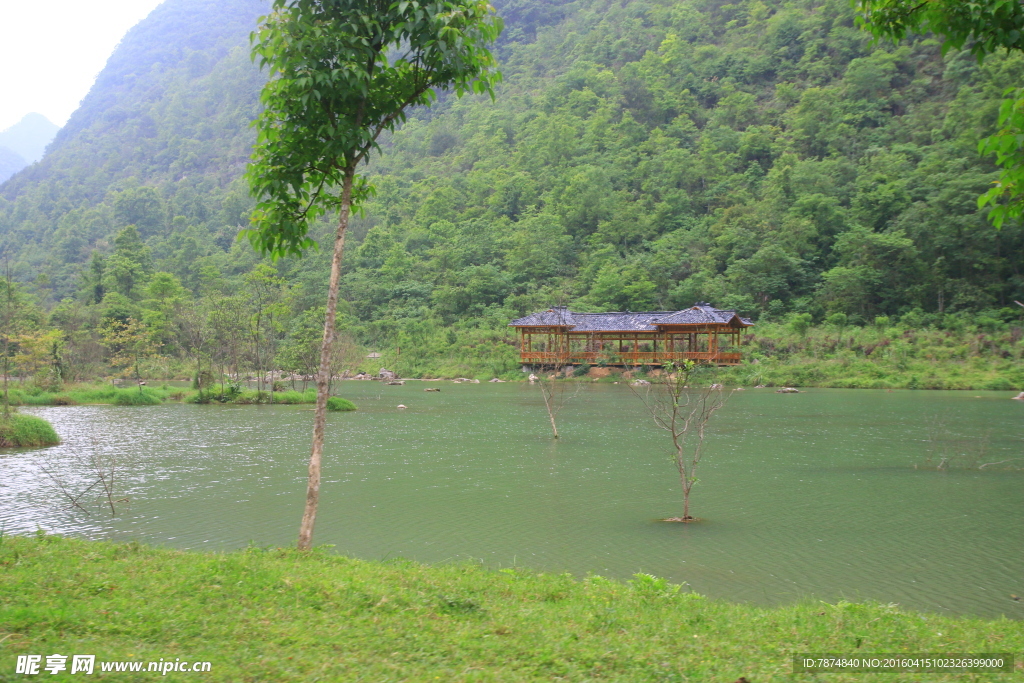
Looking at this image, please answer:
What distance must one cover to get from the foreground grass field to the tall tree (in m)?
1.22

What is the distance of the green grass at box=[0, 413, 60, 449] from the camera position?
15483 millimetres

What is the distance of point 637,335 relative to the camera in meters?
38.0

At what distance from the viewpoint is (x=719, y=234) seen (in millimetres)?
50375

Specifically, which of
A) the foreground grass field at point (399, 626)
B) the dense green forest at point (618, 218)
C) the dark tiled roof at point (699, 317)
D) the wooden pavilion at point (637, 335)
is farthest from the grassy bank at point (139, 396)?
the foreground grass field at point (399, 626)

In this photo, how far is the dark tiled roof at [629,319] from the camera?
1385 inches

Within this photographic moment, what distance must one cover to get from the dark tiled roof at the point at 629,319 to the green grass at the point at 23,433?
2376 cm

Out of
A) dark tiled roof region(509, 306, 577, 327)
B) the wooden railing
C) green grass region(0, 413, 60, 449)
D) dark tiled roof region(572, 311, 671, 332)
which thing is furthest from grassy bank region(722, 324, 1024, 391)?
green grass region(0, 413, 60, 449)

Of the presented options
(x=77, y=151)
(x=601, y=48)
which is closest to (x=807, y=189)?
(x=601, y=48)

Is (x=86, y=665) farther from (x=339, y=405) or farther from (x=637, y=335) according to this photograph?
(x=637, y=335)

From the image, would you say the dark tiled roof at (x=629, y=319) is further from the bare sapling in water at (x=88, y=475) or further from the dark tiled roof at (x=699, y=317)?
the bare sapling in water at (x=88, y=475)

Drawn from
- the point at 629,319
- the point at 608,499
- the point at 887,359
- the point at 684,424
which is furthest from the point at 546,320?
the point at 608,499

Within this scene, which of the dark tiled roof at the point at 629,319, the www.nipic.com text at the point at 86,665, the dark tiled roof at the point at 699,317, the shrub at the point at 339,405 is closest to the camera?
the www.nipic.com text at the point at 86,665

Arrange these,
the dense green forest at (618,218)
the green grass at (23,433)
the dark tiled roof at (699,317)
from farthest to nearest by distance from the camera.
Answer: the dense green forest at (618,218) < the dark tiled roof at (699,317) < the green grass at (23,433)

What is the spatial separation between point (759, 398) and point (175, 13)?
605ft
